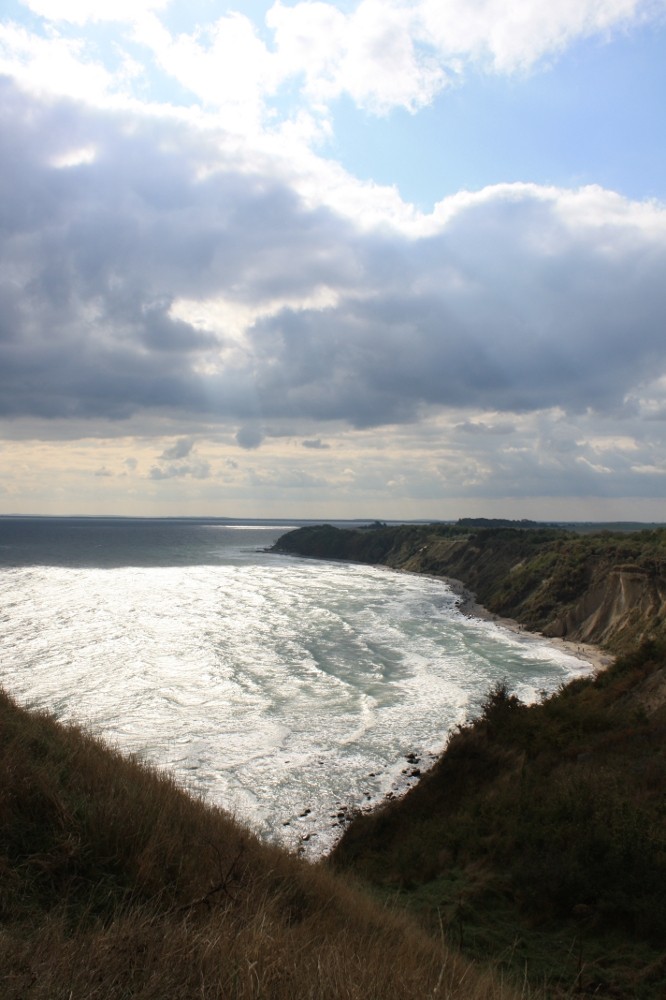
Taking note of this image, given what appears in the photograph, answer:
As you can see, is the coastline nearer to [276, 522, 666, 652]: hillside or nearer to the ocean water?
[276, 522, 666, 652]: hillside

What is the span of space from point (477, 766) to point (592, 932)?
9.63 m

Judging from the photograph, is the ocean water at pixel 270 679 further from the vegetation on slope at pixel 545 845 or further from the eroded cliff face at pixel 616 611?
the eroded cliff face at pixel 616 611

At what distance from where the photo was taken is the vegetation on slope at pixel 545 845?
9.07m

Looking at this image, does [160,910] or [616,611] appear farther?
[616,611]

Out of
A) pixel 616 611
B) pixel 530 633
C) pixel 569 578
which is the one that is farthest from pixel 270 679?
pixel 569 578

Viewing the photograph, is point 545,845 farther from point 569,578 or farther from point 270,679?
point 569,578

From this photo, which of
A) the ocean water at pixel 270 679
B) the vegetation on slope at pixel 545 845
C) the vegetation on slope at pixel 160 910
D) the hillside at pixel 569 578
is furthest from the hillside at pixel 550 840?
the hillside at pixel 569 578

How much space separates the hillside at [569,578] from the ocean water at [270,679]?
451cm

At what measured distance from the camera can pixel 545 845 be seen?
1185 centimetres

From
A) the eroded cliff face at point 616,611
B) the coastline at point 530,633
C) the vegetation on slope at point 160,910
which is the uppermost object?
the vegetation on slope at point 160,910

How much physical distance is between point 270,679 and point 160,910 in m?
30.0

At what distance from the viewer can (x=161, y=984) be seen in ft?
13.5

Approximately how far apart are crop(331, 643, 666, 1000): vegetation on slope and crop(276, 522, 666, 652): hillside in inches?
861

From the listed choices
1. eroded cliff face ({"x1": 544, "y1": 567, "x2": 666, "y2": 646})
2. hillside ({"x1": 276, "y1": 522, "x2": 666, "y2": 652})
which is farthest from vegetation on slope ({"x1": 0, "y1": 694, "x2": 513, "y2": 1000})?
eroded cliff face ({"x1": 544, "y1": 567, "x2": 666, "y2": 646})
